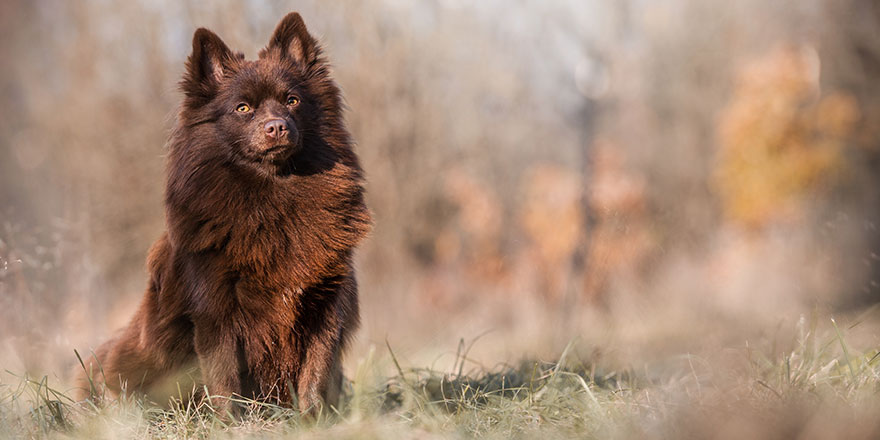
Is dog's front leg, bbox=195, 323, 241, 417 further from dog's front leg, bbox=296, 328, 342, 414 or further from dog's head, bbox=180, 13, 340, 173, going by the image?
dog's head, bbox=180, 13, 340, 173

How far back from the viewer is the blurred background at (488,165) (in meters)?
9.91

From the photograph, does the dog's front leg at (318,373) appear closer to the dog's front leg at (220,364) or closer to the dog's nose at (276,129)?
the dog's front leg at (220,364)

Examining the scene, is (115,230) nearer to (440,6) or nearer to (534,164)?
(440,6)

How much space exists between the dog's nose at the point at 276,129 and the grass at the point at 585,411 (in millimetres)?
1432

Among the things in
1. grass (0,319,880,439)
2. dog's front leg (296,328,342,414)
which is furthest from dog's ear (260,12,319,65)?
grass (0,319,880,439)

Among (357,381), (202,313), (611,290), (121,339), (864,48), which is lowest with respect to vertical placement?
(611,290)

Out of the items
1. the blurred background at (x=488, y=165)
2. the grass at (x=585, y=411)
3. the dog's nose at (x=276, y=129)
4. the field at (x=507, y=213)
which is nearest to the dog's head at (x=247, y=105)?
the dog's nose at (x=276, y=129)

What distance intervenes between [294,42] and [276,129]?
86cm

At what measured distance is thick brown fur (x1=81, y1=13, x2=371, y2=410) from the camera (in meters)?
3.77

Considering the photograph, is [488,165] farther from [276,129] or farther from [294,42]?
[276,129]

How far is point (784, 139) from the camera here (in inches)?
643

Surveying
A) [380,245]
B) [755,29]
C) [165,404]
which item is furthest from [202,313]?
[755,29]

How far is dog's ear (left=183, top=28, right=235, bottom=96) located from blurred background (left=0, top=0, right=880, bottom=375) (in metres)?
3.84

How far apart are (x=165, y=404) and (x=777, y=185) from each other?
621 inches
